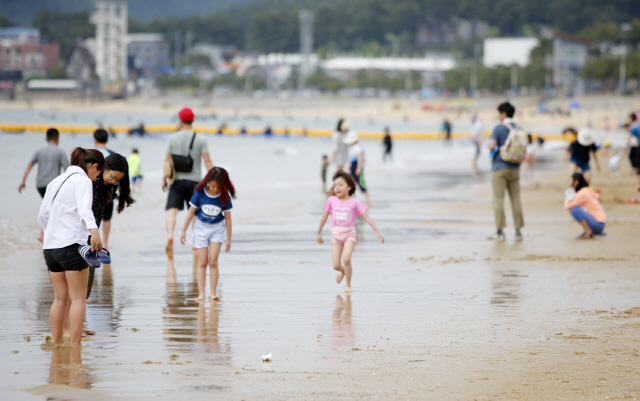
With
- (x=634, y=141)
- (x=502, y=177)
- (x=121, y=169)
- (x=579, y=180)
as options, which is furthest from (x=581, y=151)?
(x=121, y=169)

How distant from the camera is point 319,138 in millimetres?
57688

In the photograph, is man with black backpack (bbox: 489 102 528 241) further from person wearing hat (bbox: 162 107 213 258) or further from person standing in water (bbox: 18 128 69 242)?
person standing in water (bbox: 18 128 69 242)

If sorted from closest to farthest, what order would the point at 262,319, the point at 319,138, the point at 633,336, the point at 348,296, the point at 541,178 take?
1. the point at 633,336
2. the point at 262,319
3. the point at 348,296
4. the point at 541,178
5. the point at 319,138

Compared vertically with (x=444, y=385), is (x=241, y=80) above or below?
above

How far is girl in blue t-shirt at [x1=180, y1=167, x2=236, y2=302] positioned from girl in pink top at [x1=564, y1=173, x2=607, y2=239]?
5.72m

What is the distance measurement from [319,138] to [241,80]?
437 ft

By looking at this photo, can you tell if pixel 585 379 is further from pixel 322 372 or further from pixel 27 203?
pixel 27 203

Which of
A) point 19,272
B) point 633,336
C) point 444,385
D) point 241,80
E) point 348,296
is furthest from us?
point 241,80

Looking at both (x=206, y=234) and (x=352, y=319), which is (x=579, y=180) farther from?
(x=206, y=234)

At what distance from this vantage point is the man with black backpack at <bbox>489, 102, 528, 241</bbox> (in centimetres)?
1049

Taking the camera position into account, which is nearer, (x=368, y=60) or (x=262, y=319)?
(x=262, y=319)

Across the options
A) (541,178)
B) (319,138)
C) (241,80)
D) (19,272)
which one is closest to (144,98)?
(241,80)

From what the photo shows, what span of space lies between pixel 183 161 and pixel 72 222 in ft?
13.9

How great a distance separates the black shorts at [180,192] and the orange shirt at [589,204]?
5366 millimetres
